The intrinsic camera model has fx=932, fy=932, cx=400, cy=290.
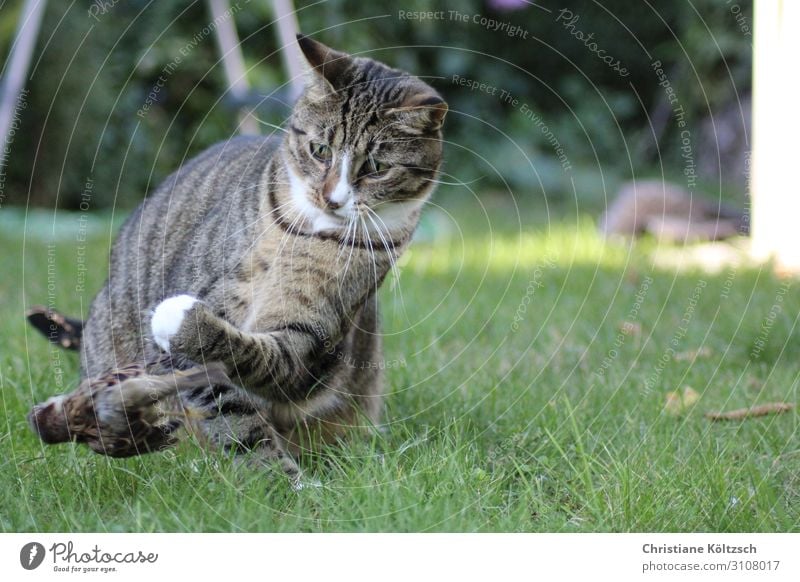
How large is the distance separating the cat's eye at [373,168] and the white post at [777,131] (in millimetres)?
2960

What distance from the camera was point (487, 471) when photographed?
2697 mm

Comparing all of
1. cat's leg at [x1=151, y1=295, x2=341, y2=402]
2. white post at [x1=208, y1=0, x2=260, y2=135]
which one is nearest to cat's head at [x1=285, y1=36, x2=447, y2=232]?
cat's leg at [x1=151, y1=295, x2=341, y2=402]

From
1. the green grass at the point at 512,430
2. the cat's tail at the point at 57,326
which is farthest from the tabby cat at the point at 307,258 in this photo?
the cat's tail at the point at 57,326

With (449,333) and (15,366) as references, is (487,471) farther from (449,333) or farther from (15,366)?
(15,366)

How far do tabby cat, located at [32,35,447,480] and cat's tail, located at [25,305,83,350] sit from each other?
35cm

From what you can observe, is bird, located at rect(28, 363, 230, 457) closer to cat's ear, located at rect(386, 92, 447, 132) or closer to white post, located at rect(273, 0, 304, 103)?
cat's ear, located at rect(386, 92, 447, 132)

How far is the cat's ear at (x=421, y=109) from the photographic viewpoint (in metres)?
2.76

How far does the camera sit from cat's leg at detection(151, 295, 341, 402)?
241 cm

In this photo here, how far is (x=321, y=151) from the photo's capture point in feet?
9.22

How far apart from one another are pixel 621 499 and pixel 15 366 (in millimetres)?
2314

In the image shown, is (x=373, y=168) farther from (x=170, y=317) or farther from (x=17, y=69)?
(x=17, y=69)

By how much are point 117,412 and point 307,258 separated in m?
0.75
